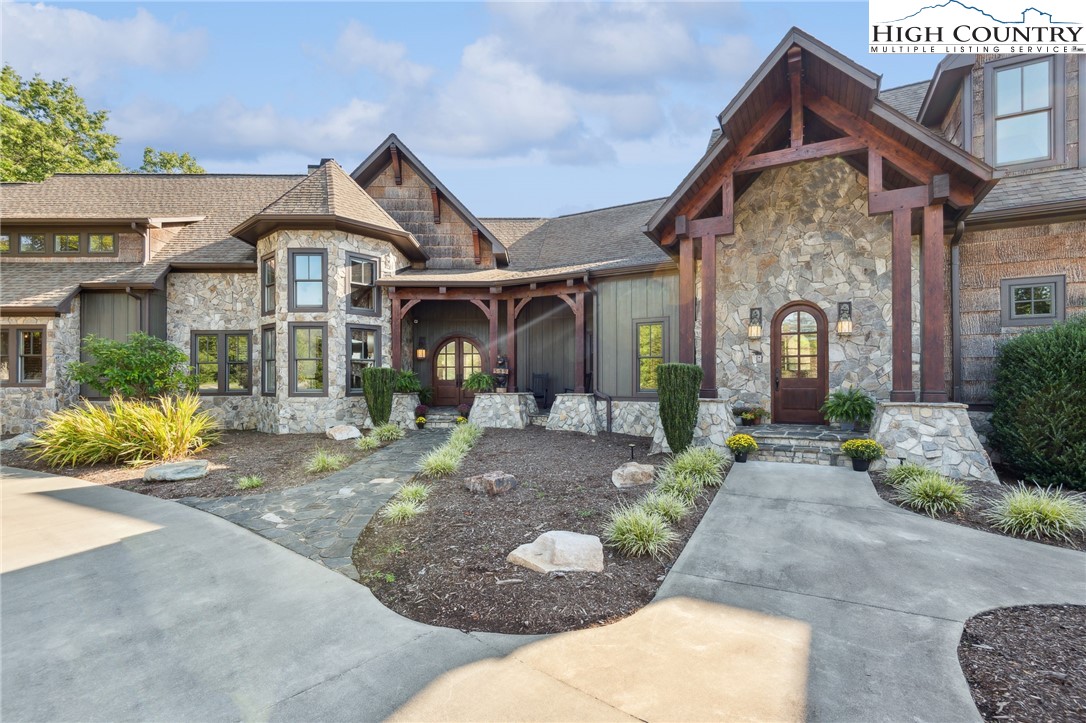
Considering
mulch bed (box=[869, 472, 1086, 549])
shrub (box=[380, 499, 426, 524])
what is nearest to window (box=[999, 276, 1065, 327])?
mulch bed (box=[869, 472, 1086, 549])

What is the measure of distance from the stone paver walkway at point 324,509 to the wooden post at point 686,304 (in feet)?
15.5

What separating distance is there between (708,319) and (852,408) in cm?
260

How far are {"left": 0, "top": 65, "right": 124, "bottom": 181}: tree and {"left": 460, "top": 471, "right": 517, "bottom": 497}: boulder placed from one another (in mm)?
21311

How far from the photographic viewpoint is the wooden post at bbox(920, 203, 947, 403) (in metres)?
6.36

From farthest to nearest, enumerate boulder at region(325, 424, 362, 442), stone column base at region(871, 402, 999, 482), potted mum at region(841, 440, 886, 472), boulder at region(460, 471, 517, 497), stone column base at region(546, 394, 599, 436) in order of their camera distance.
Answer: stone column base at region(546, 394, 599, 436) < boulder at region(325, 424, 362, 442) < potted mum at region(841, 440, 886, 472) < stone column base at region(871, 402, 999, 482) < boulder at region(460, 471, 517, 497)

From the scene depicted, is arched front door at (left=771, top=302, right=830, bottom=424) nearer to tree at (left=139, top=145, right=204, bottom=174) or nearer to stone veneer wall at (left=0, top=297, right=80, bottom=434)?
stone veneer wall at (left=0, top=297, right=80, bottom=434)

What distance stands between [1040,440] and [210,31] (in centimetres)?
1415

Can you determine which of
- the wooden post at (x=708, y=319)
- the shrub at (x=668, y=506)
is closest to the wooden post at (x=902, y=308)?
the wooden post at (x=708, y=319)

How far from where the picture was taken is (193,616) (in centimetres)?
311

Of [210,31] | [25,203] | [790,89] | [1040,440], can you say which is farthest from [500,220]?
[1040,440]

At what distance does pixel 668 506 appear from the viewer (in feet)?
15.5

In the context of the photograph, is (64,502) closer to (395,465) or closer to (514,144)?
(395,465)

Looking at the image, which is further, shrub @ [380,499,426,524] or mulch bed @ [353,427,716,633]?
shrub @ [380,499,426,524]

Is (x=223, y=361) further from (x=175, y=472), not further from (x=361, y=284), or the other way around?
(x=175, y=472)
